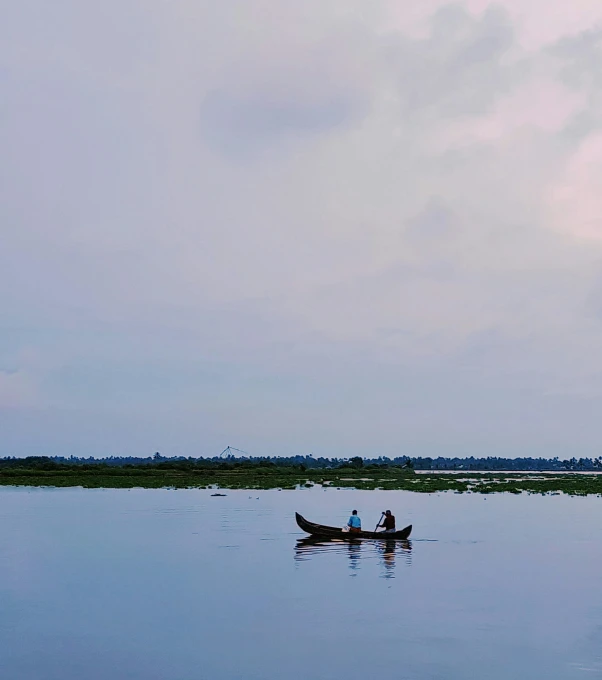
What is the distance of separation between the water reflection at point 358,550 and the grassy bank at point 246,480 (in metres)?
41.7

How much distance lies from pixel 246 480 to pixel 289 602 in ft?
241

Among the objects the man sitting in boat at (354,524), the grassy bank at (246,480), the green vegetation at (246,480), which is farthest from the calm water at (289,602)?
the green vegetation at (246,480)

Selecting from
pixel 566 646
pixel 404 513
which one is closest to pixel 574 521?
pixel 404 513

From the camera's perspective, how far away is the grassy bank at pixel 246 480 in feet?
272

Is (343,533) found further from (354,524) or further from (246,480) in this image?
(246,480)

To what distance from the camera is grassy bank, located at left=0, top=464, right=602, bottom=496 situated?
82875 millimetres

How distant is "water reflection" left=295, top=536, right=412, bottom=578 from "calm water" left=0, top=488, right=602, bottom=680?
0.12 metres

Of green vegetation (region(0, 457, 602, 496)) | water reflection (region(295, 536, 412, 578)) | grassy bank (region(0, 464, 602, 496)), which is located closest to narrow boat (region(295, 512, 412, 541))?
water reflection (region(295, 536, 412, 578))

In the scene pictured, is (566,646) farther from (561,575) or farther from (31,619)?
(31,619)

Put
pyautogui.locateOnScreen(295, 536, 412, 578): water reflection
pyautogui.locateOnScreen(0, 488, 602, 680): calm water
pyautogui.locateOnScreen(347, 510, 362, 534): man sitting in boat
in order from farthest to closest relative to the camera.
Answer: pyautogui.locateOnScreen(347, 510, 362, 534): man sitting in boat, pyautogui.locateOnScreen(295, 536, 412, 578): water reflection, pyautogui.locateOnScreen(0, 488, 602, 680): calm water

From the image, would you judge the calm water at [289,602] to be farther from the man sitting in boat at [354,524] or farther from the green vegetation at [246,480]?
the green vegetation at [246,480]

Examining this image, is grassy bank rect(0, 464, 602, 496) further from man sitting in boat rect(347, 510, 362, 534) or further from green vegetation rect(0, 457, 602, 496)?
man sitting in boat rect(347, 510, 362, 534)

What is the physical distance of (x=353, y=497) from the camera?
234ft

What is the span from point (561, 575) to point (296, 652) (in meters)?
14.4
